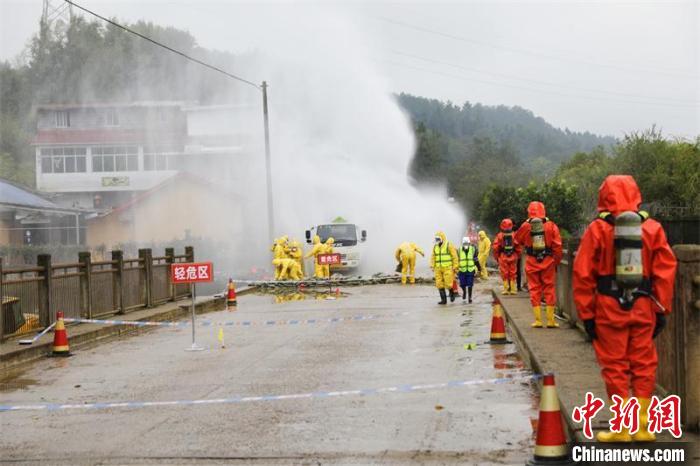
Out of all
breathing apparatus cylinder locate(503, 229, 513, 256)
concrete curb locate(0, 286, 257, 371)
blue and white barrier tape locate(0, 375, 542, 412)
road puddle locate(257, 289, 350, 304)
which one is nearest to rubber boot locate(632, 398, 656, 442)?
blue and white barrier tape locate(0, 375, 542, 412)

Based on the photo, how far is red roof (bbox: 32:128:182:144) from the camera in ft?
258

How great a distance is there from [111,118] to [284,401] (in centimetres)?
7574

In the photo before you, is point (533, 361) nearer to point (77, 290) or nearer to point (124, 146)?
point (77, 290)

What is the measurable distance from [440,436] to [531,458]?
3.95 feet

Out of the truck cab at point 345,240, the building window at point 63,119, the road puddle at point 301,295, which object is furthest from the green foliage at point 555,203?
the building window at point 63,119

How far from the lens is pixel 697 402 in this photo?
6.85 m

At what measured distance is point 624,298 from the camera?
21.2ft

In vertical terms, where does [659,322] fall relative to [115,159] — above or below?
below

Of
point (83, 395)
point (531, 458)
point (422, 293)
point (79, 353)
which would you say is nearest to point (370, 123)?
point (422, 293)

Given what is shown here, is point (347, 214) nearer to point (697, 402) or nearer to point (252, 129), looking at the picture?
point (252, 129)

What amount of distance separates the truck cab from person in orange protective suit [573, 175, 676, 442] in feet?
95.3

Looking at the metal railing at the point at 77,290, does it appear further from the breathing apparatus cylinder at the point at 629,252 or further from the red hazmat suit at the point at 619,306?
the breathing apparatus cylinder at the point at 629,252

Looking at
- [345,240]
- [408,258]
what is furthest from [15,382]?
[345,240]

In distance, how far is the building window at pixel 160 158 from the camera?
79.2 meters
